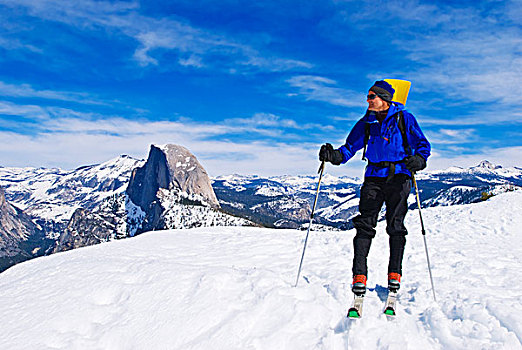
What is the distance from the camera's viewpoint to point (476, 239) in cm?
1220

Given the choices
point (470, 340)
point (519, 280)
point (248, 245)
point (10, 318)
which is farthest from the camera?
point (248, 245)

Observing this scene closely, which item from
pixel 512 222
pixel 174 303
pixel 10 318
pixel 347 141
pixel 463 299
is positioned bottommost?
pixel 10 318

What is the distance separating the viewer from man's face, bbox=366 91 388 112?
5.71 meters

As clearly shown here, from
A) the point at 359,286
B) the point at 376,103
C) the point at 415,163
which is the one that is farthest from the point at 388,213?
the point at 376,103

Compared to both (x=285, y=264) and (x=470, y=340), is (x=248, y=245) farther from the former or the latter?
(x=470, y=340)

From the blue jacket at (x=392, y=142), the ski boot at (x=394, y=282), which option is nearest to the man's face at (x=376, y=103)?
the blue jacket at (x=392, y=142)

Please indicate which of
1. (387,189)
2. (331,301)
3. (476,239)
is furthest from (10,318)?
(476,239)

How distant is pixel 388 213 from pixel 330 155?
146cm

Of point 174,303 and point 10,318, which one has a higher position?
point 174,303

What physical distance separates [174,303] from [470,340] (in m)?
4.22

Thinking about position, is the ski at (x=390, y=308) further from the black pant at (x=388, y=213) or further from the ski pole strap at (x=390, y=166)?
the ski pole strap at (x=390, y=166)

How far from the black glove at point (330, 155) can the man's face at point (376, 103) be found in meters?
1.01

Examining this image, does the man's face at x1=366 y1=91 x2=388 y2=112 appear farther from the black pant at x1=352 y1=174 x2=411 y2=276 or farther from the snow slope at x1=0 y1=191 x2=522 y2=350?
the snow slope at x1=0 y1=191 x2=522 y2=350

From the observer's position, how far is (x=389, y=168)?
5621 mm
